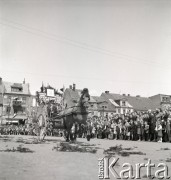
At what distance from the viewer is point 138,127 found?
19.2 m

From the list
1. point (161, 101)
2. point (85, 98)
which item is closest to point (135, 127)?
point (85, 98)

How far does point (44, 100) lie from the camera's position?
17141mm

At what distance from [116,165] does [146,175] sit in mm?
1166

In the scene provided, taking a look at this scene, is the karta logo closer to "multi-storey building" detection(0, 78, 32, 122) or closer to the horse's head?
the horse's head

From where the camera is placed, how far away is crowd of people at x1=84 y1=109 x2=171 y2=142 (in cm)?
1711

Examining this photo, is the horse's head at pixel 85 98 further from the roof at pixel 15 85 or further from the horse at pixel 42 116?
the roof at pixel 15 85

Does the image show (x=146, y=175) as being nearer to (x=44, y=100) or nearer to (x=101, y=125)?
(x=44, y=100)

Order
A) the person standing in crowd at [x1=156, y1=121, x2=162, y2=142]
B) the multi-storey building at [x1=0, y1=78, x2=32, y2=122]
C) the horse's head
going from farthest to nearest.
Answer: the multi-storey building at [x1=0, y1=78, x2=32, y2=122], the person standing in crowd at [x1=156, y1=121, x2=162, y2=142], the horse's head

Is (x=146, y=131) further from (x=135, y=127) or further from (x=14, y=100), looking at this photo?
(x=14, y=100)

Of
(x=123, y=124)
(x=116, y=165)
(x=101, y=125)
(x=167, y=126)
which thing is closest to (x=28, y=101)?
(x=101, y=125)

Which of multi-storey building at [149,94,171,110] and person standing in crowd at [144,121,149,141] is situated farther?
multi-storey building at [149,94,171,110]

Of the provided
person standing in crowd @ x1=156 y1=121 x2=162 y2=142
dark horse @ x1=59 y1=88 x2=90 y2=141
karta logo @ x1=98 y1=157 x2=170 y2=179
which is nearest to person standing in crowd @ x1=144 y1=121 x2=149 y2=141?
person standing in crowd @ x1=156 y1=121 x2=162 y2=142

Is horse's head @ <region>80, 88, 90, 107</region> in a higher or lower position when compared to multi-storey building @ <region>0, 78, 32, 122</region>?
lower

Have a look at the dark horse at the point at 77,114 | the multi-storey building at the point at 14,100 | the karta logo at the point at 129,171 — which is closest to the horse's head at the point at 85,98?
the dark horse at the point at 77,114
